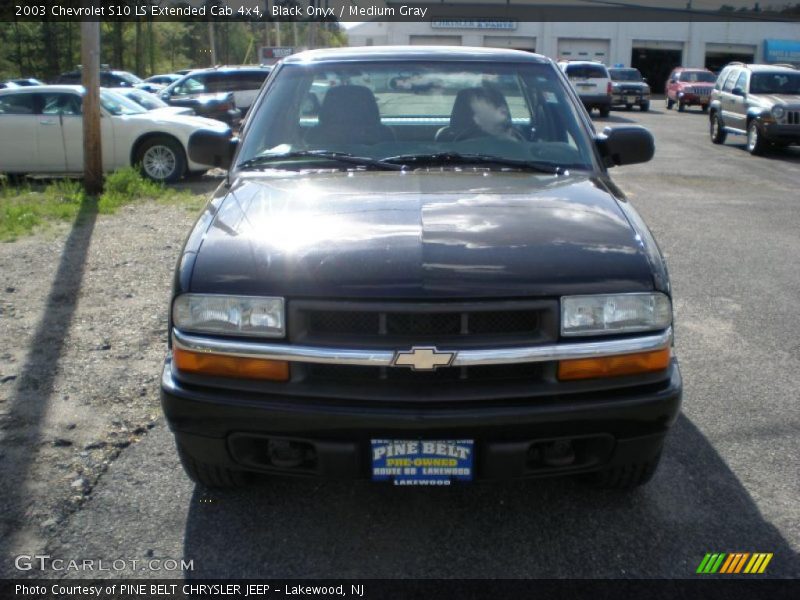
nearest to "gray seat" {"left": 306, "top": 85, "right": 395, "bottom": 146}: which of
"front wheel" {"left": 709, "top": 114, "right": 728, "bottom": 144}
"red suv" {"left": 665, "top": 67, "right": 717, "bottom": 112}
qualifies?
"front wheel" {"left": 709, "top": 114, "right": 728, "bottom": 144}

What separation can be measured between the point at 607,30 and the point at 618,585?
55.5m

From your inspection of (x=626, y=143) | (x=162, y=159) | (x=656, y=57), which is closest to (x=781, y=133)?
(x=162, y=159)

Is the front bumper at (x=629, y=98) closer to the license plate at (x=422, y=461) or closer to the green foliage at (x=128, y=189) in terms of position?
the green foliage at (x=128, y=189)

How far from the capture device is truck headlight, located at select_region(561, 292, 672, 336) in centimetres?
280

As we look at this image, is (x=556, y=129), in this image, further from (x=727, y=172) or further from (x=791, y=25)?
(x=791, y=25)

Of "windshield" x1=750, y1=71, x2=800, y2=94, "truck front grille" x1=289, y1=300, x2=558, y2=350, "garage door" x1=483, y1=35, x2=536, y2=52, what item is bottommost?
"truck front grille" x1=289, y1=300, x2=558, y2=350

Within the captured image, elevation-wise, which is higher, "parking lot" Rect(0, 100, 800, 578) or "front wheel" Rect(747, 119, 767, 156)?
"front wheel" Rect(747, 119, 767, 156)

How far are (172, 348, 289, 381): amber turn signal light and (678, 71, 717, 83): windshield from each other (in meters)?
35.6

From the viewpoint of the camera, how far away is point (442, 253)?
2871 mm

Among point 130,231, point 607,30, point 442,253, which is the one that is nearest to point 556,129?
point 442,253

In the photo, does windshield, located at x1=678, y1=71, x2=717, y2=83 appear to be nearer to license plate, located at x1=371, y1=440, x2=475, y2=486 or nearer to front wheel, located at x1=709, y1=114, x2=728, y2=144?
front wheel, located at x1=709, y1=114, x2=728, y2=144

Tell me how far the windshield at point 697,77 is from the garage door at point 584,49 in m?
19.3

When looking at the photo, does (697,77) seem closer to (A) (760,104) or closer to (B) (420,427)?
(A) (760,104)

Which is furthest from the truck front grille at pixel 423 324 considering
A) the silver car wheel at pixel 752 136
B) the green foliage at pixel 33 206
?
the silver car wheel at pixel 752 136
